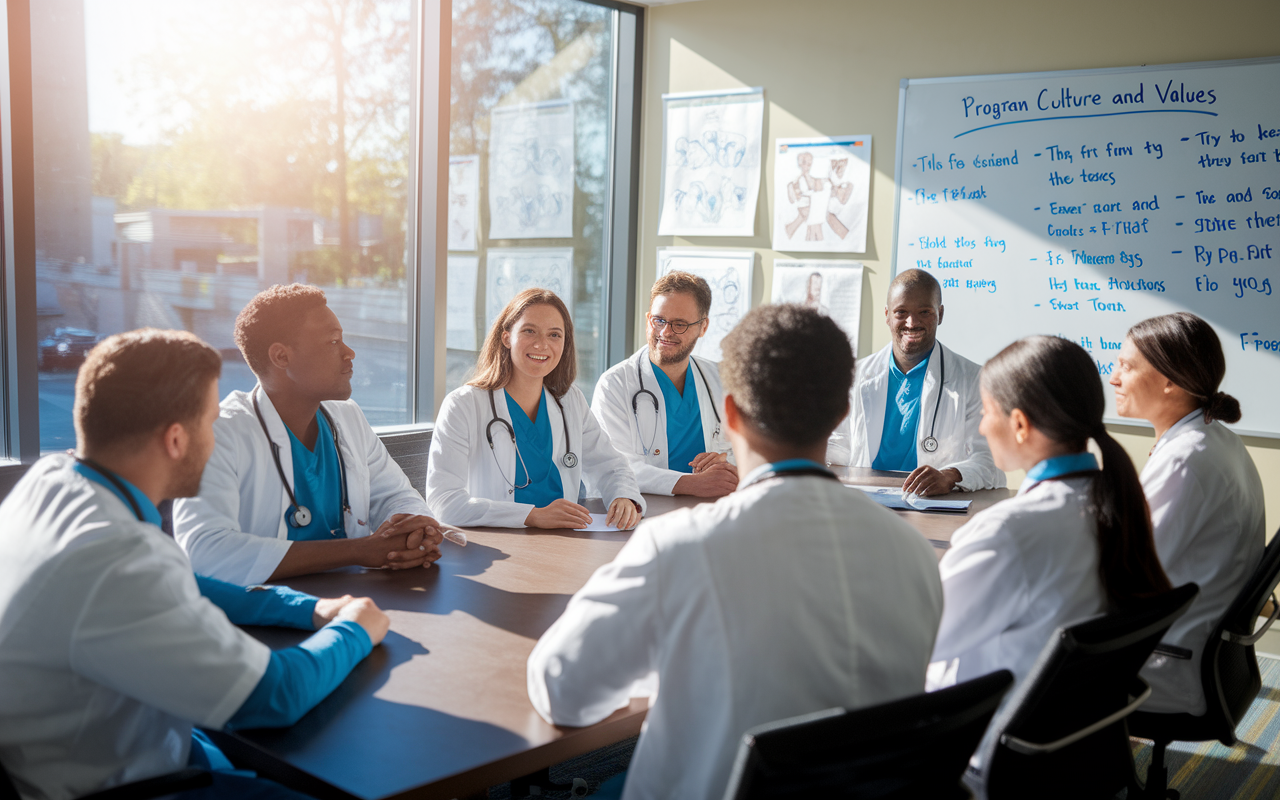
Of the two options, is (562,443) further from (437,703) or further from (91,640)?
(91,640)

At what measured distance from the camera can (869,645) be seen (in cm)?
119

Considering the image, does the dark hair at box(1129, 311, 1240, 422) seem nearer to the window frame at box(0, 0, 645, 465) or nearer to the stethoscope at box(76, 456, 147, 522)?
the stethoscope at box(76, 456, 147, 522)

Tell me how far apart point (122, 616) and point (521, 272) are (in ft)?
12.4

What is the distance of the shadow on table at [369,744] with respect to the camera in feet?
4.00

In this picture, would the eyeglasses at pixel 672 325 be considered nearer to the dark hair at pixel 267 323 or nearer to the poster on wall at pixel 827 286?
the poster on wall at pixel 827 286

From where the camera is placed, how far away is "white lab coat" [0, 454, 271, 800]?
1.22m

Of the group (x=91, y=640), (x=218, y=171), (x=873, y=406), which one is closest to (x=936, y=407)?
(x=873, y=406)

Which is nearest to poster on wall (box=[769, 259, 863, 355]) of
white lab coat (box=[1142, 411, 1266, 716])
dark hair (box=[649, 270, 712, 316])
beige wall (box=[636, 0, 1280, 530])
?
beige wall (box=[636, 0, 1280, 530])

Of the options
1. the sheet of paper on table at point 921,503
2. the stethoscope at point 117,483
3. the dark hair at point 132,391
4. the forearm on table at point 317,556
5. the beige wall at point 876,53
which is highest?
the beige wall at point 876,53

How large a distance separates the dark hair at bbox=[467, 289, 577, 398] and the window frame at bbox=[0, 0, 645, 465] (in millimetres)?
1266

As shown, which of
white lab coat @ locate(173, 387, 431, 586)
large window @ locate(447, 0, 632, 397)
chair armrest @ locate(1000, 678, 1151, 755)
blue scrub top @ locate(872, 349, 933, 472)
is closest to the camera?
chair armrest @ locate(1000, 678, 1151, 755)

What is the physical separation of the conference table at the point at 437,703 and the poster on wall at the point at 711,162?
3.18 meters

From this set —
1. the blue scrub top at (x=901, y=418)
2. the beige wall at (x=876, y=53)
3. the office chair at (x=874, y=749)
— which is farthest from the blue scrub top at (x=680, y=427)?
the office chair at (x=874, y=749)

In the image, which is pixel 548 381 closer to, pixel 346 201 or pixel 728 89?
pixel 346 201
